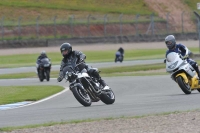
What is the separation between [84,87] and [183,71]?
11.3 feet

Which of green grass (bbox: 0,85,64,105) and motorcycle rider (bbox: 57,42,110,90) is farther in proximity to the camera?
green grass (bbox: 0,85,64,105)

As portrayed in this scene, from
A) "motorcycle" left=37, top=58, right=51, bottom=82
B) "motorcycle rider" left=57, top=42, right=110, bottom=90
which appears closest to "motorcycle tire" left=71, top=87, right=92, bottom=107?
"motorcycle rider" left=57, top=42, right=110, bottom=90

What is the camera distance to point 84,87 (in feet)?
50.8

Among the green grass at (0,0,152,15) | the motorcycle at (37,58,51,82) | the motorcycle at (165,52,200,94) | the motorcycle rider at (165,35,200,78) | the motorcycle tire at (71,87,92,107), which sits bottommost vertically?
the motorcycle tire at (71,87,92,107)

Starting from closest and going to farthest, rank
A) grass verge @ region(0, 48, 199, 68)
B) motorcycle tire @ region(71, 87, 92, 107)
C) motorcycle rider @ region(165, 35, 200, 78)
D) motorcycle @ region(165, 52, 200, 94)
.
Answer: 1. motorcycle tire @ region(71, 87, 92, 107)
2. motorcycle @ region(165, 52, 200, 94)
3. motorcycle rider @ region(165, 35, 200, 78)
4. grass verge @ region(0, 48, 199, 68)

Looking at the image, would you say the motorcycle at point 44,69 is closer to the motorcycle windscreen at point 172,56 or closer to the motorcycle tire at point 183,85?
the motorcycle windscreen at point 172,56

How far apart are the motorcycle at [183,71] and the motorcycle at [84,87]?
272 centimetres

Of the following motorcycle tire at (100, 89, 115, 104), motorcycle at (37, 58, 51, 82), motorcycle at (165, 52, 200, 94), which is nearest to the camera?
motorcycle tire at (100, 89, 115, 104)

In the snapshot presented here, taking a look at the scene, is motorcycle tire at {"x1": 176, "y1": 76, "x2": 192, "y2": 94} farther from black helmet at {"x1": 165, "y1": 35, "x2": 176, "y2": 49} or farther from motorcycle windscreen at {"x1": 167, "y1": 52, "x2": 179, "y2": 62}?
black helmet at {"x1": 165, "y1": 35, "x2": 176, "y2": 49}

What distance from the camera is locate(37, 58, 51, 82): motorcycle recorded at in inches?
1217

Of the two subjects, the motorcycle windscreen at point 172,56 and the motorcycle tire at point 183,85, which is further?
the motorcycle windscreen at point 172,56

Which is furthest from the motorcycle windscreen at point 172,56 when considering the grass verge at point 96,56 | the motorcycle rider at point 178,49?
the grass verge at point 96,56

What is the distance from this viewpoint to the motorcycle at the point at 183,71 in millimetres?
17716

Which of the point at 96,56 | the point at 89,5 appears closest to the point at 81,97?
the point at 96,56
